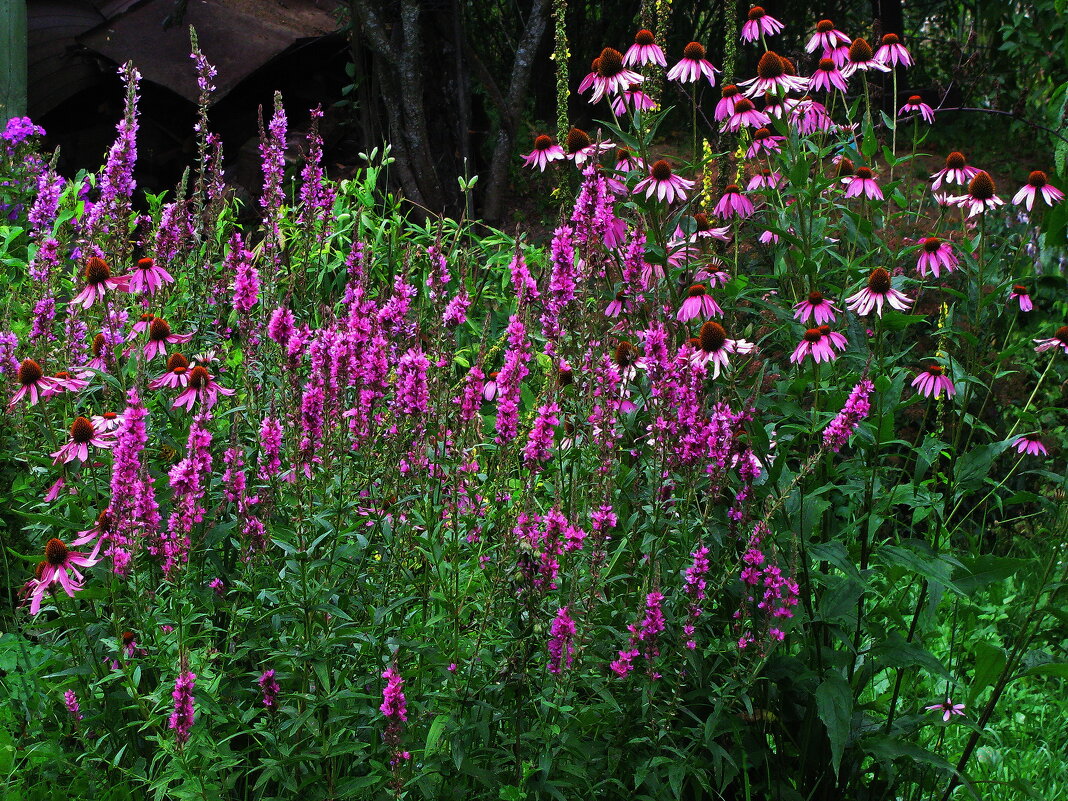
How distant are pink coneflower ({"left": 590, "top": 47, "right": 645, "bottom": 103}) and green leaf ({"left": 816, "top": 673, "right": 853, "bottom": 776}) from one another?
5.11ft

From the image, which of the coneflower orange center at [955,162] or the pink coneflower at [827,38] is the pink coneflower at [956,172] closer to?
the coneflower orange center at [955,162]

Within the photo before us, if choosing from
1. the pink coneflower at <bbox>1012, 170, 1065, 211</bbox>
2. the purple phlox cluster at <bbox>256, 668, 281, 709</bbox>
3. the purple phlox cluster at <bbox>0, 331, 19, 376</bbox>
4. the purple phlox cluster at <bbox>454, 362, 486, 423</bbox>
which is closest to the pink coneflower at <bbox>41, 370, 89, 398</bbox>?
the purple phlox cluster at <bbox>0, 331, 19, 376</bbox>

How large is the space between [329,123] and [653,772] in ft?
22.6

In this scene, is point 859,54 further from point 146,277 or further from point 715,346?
point 146,277

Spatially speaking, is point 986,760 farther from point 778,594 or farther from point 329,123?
point 329,123

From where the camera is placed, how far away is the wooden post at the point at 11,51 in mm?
7297

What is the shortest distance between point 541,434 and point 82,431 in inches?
43.0

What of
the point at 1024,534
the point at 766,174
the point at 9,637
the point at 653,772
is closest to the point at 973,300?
the point at 766,174

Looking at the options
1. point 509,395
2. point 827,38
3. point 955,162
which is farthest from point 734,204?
point 509,395

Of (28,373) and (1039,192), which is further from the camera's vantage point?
(1039,192)

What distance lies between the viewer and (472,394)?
7.64 feet

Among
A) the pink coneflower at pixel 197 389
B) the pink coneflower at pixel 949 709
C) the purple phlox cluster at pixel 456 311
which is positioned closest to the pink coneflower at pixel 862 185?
the purple phlox cluster at pixel 456 311

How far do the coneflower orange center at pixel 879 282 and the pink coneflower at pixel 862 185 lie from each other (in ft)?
1.30

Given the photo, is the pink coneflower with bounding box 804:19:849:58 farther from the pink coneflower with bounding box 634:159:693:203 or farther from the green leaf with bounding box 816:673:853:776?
the green leaf with bounding box 816:673:853:776
